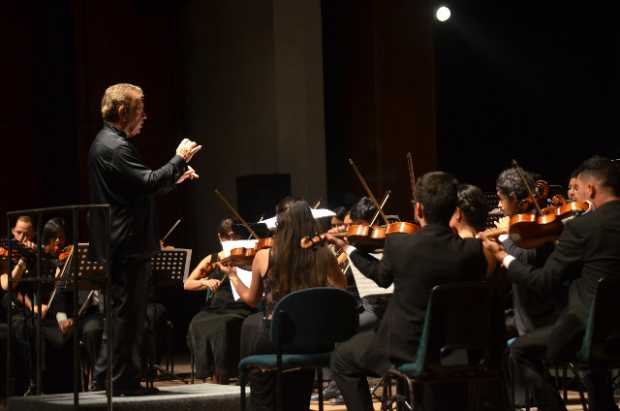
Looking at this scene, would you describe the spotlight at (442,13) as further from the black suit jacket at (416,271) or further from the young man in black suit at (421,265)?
the black suit jacket at (416,271)

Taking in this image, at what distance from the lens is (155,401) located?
4578 millimetres

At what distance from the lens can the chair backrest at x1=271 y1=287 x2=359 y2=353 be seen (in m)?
4.39

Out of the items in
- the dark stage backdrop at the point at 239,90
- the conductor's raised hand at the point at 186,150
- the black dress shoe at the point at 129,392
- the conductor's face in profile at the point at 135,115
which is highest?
the dark stage backdrop at the point at 239,90

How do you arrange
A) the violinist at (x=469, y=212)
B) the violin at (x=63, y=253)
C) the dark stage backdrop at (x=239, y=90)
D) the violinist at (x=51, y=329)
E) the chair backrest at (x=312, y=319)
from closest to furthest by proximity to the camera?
the chair backrest at (x=312, y=319), the violinist at (x=469, y=212), the violin at (x=63, y=253), the violinist at (x=51, y=329), the dark stage backdrop at (x=239, y=90)

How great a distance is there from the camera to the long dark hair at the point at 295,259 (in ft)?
16.2

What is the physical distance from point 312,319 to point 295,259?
0.55 metres

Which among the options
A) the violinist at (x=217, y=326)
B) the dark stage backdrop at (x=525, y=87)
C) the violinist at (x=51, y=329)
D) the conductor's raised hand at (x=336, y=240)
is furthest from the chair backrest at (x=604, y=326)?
the dark stage backdrop at (x=525, y=87)

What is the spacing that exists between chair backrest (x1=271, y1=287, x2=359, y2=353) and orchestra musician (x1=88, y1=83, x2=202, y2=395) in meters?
0.69

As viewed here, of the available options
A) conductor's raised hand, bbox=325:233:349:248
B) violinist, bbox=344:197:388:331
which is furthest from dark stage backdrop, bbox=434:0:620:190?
conductor's raised hand, bbox=325:233:349:248

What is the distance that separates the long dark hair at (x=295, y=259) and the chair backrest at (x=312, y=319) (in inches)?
18.3

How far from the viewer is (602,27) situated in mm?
10234

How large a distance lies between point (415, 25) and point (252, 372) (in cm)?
515

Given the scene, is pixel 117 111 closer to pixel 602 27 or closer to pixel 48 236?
pixel 48 236

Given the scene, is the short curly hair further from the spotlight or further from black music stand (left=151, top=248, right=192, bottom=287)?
the spotlight
